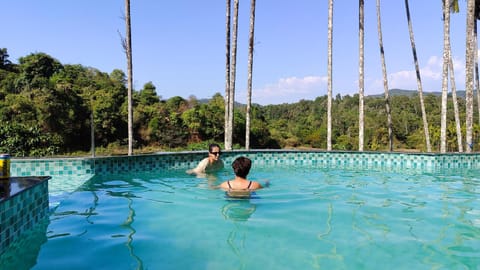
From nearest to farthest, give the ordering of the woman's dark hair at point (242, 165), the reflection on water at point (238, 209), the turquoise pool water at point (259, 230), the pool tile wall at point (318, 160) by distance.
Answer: the turquoise pool water at point (259, 230)
the reflection on water at point (238, 209)
the woman's dark hair at point (242, 165)
the pool tile wall at point (318, 160)

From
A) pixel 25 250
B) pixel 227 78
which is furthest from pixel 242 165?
pixel 227 78

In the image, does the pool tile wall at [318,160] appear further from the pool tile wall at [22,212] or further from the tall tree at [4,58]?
the tall tree at [4,58]

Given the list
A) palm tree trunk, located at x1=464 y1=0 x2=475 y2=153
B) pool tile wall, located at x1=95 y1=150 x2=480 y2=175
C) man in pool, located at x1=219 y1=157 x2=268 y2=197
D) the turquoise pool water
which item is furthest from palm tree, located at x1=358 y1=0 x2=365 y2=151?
man in pool, located at x1=219 y1=157 x2=268 y2=197

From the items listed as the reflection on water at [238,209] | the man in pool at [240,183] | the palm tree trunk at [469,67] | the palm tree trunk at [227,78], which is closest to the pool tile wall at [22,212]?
the reflection on water at [238,209]

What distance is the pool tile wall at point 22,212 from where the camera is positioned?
279 cm

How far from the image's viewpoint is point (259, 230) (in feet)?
11.6

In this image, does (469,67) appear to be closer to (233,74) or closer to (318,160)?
(318,160)

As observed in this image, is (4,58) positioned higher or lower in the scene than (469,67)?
higher

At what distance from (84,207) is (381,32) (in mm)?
12326

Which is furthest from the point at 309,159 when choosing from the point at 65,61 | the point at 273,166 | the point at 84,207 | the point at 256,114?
the point at 65,61

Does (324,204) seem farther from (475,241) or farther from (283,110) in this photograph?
(283,110)

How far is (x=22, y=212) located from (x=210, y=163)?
418 centimetres

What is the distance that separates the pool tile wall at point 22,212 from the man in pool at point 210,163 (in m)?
3.09

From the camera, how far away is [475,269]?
2.57 m
